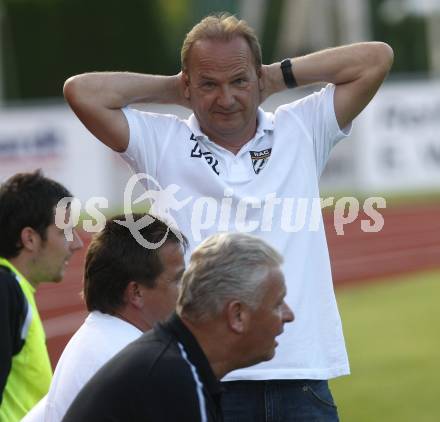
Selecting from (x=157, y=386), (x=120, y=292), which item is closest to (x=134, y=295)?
(x=120, y=292)

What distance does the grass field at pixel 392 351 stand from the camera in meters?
9.30

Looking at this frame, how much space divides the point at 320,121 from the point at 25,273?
4.93ft

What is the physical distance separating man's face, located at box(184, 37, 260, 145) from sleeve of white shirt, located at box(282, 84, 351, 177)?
23cm

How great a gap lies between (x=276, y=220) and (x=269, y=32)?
4457 centimetres

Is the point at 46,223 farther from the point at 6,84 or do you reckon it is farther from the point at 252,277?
the point at 6,84

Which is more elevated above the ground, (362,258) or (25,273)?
(25,273)

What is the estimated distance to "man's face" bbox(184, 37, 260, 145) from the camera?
15.3 ft

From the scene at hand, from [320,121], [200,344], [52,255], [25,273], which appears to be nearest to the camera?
[200,344]

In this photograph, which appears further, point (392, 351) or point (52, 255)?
point (392, 351)

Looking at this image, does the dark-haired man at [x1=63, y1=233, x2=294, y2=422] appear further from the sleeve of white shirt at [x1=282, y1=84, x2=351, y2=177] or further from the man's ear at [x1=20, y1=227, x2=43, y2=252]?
the man's ear at [x1=20, y1=227, x2=43, y2=252]

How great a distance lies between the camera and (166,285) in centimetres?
437

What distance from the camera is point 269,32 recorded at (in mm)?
48656

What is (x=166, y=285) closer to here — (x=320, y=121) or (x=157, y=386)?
(x=157, y=386)

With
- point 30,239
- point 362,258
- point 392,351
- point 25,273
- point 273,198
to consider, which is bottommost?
point 362,258
